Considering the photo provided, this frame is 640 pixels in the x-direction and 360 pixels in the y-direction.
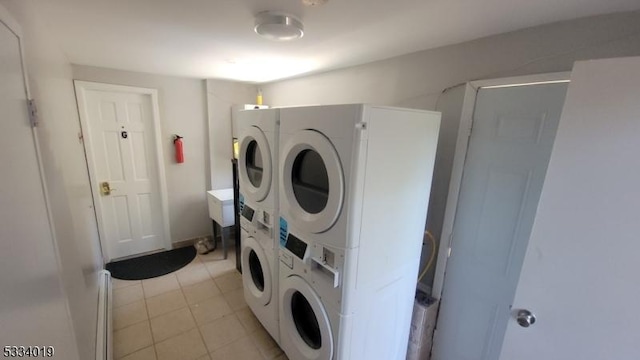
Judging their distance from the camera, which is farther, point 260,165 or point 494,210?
point 260,165

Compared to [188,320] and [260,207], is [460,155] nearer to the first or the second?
[260,207]

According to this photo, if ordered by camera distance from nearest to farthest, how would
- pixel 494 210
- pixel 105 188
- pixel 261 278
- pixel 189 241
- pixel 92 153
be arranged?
pixel 494 210 < pixel 261 278 < pixel 92 153 < pixel 105 188 < pixel 189 241

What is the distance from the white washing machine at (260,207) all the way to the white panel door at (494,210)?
1167mm

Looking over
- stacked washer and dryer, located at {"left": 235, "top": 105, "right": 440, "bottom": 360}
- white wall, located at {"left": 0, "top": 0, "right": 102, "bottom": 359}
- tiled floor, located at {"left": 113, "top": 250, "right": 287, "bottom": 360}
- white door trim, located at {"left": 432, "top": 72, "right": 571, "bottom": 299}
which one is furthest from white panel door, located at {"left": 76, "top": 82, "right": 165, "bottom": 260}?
white door trim, located at {"left": 432, "top": 72, "right": 571, "bottom": 299}

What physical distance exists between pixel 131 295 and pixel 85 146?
1.62 metres

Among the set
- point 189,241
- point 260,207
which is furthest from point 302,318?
point 189,241

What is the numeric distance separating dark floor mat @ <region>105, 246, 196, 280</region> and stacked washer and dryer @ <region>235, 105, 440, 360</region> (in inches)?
79.7

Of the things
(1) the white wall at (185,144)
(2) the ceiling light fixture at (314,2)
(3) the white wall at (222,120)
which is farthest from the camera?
(3) the white wall at (222,120)

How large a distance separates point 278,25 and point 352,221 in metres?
1.00

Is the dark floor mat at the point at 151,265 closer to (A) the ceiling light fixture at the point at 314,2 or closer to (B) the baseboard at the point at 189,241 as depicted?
(B) the baseboard at the point at 189,241

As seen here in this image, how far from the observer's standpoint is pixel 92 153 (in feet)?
8.77

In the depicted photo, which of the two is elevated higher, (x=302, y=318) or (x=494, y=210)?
(x=494, y=210)

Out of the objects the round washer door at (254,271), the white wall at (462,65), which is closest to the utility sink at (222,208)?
the round washer door at (254,271)

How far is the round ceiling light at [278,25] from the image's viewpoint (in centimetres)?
117
